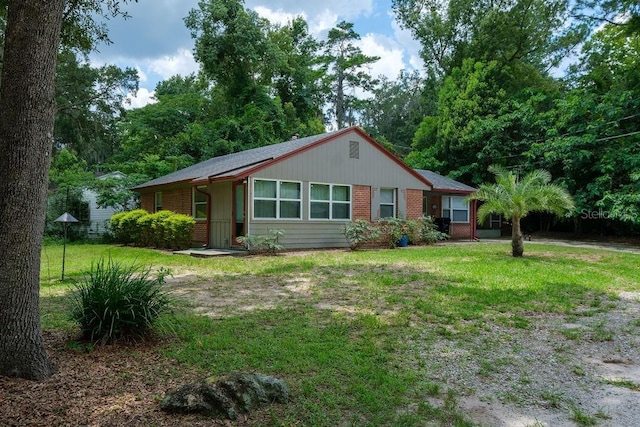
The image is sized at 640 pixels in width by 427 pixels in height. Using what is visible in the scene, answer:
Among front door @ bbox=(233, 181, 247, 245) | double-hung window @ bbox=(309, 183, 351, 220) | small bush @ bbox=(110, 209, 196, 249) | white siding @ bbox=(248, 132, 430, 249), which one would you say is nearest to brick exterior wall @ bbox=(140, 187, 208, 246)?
small bush @ bbox=(110, 209, 196, 249)

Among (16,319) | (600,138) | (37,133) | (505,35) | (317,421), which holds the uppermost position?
(505,35)

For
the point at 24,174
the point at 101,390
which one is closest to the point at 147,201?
the point at 24,174

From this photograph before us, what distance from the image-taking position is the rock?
2791 millimetres

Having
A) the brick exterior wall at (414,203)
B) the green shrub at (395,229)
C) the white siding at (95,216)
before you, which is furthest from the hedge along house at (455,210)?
the white siding at (95,216)

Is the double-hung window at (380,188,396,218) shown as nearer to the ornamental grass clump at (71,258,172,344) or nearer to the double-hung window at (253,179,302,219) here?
the double-hung window at (253,179,302,219)

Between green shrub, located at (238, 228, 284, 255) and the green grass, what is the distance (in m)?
1.98

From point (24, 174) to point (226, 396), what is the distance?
2186 mm

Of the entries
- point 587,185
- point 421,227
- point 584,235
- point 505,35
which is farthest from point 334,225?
point 505,35

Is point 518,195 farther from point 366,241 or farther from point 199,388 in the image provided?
point 199,388

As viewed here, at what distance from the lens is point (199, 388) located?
9.52ft

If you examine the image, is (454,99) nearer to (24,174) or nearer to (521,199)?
(521,199)

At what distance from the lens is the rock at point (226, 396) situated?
9.16ft

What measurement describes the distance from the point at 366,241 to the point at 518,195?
17.7ft

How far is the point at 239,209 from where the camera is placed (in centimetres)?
1427
